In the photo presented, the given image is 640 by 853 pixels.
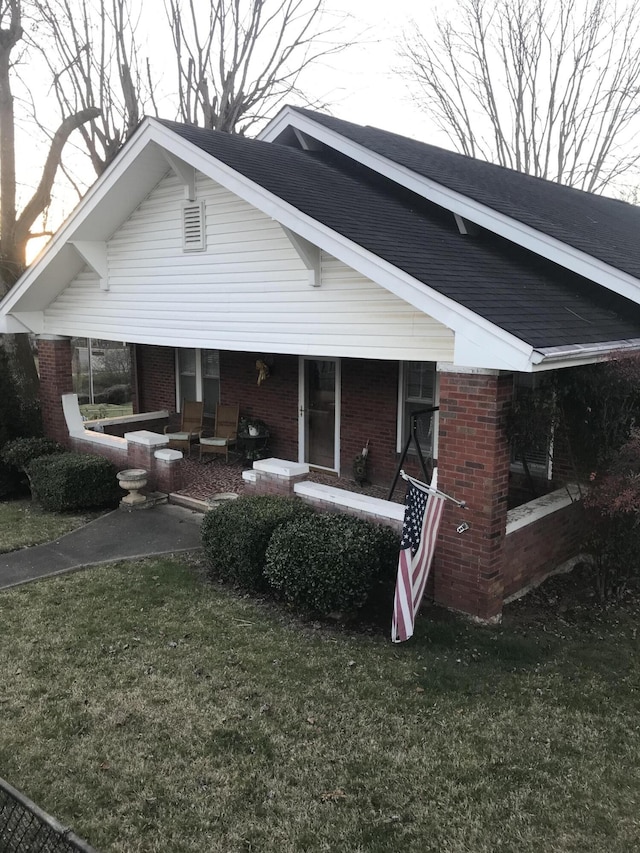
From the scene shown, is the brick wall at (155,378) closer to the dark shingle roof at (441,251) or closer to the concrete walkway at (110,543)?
the concrete walkway at (110,543)

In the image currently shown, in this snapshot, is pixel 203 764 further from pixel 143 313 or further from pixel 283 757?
pixel 143 313

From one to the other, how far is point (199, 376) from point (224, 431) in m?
1.63

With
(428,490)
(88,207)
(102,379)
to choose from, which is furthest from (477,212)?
(102,379)

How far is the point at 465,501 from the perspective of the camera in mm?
6082

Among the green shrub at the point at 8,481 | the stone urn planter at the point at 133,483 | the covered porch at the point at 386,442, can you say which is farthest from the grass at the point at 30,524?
the covered porch at the point at 386,442

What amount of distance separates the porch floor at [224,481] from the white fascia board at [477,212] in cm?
383

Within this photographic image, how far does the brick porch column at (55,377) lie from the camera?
1159 cm

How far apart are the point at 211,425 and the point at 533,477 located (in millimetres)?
6480

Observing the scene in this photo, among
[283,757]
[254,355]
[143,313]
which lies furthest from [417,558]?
[254,355]

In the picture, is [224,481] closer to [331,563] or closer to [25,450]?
[25,450]

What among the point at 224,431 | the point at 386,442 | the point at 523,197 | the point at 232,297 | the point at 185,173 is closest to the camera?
the point at 232,297

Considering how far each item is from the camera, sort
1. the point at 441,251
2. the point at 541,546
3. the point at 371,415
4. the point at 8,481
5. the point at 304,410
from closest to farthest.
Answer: the point at 541,546
the point at 441,251
the point at 371,415
the point at 8,481
the point at 304,410

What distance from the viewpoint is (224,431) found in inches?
473

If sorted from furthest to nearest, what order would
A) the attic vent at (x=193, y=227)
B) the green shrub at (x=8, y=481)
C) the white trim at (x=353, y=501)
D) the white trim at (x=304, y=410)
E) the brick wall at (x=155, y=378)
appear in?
the brick wall at (x=155, y=378)
the green shrub at (x=8, y=481)
the white trim at (x=304, y=410)
the attic vent at (x=193, y=227)
the white trim at (x=353, y=501)
